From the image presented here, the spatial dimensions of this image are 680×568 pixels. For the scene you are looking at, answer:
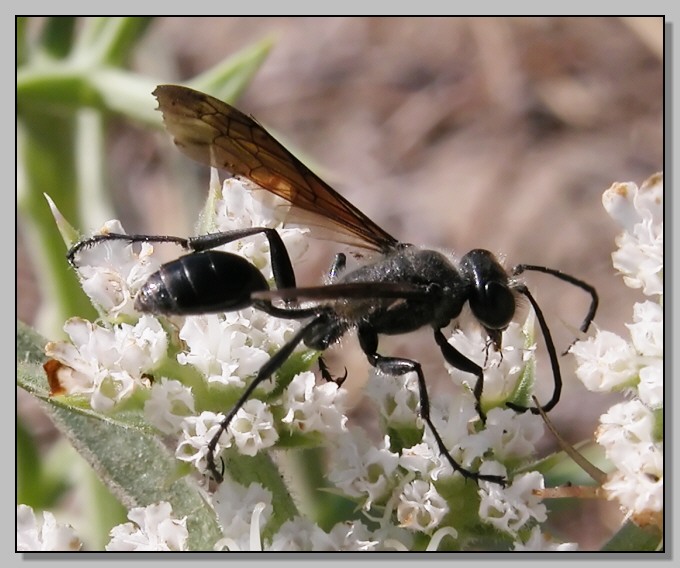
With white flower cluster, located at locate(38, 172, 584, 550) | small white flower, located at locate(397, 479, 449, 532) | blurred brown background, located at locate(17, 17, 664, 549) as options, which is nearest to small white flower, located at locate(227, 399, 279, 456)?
white flower cluster, located at locate(38, 172, 584, 550)

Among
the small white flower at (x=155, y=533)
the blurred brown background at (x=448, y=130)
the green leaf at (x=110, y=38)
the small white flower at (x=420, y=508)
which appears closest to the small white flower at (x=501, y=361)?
the small white flower at (x=420, y=508)

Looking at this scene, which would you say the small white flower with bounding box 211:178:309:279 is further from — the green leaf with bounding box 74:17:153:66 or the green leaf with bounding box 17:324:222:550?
the green leaf with bounding box 74:17:153:66

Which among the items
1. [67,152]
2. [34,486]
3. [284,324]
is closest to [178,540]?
[284,324]

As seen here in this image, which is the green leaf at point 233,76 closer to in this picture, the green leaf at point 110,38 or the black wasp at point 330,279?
the green leaf at point 110,38

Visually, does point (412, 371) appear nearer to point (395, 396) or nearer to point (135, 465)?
point (395, 396)

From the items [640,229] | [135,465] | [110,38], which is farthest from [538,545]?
[110,38]

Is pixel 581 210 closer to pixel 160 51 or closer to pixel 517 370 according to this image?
pixel 160 51
